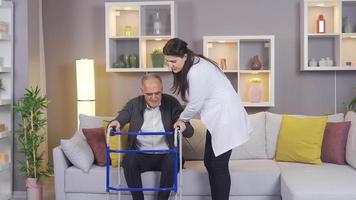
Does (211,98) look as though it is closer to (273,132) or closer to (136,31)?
(273,132)

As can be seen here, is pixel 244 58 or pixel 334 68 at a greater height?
pixel 244 58

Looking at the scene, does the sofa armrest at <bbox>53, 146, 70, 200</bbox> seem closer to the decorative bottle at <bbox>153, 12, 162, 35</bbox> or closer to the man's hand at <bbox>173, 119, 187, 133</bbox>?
the man's hand at <bbox>173, 119, 187, 133</bbox>

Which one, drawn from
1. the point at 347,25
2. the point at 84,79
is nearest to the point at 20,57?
the point at 84,79

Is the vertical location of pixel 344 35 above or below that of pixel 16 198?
above

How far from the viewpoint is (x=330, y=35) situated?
4969mm

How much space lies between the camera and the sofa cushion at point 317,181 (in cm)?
313

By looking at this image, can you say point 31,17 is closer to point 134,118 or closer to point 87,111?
point 87,111

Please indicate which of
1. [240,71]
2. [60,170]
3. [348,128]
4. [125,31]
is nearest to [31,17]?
[125,31]

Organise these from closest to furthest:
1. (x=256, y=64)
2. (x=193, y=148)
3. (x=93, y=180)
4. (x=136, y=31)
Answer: (x=93, y=180)
(x=193, y=148)
(x=256, y=64)
(x=136, y=31)

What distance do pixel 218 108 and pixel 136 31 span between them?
2274 mm

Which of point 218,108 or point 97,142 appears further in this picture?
point 97,142

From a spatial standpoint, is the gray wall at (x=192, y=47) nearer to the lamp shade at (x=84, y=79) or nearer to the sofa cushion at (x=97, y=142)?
the lamp shade at (x=84, y=79)

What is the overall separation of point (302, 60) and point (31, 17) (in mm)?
2752

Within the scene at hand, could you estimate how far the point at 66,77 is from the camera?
557 centimetres
